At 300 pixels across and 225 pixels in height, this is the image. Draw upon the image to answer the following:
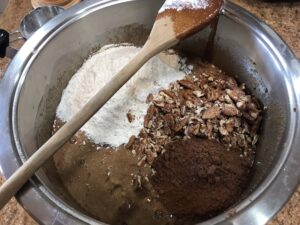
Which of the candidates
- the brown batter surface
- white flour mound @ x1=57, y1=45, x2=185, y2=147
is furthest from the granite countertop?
the brown batter surface

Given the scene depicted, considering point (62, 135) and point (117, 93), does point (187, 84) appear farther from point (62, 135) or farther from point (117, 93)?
point (62, 135)

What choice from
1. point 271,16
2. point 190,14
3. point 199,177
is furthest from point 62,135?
point 271,16

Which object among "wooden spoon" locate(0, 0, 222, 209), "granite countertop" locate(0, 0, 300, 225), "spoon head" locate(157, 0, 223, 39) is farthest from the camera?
"granite countertop" locate(0, 0, 300, 225)

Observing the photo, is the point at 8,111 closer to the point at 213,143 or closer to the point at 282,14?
the point at 213,143

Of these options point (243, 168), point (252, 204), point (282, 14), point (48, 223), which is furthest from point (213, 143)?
point (282, 14)

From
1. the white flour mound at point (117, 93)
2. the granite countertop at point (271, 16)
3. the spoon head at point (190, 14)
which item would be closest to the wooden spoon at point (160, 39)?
the spoon head at point (190, 14)

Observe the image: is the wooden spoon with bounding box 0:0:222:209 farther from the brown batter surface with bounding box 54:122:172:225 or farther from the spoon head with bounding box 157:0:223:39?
the brown batter surface with bounding box 54:122:172:225

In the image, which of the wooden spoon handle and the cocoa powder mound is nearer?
the wooden spoon handle
